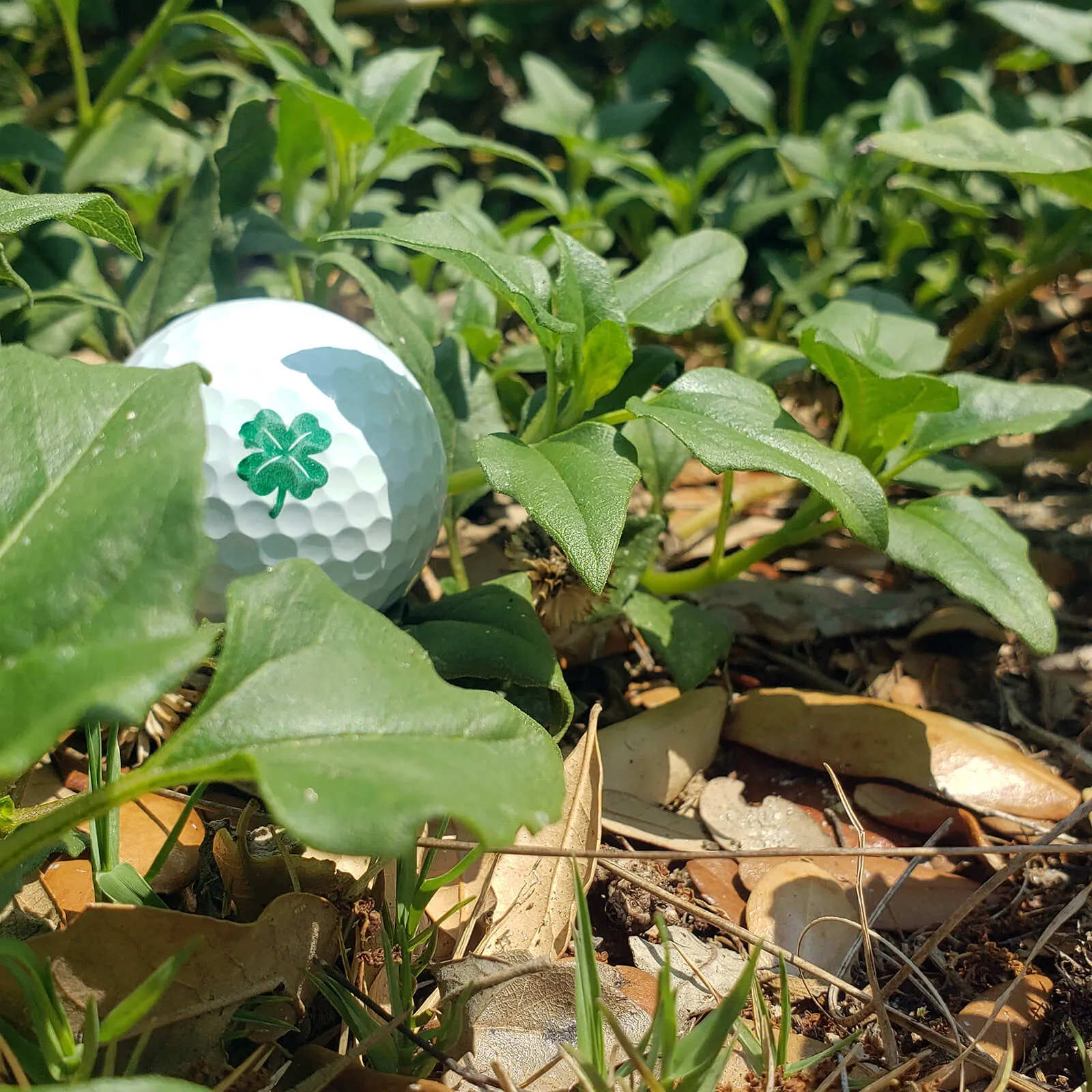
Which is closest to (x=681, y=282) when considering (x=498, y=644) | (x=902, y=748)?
(x=498, y=644)

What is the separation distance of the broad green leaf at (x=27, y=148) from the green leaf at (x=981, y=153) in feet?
5.20

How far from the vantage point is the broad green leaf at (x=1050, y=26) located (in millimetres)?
2551

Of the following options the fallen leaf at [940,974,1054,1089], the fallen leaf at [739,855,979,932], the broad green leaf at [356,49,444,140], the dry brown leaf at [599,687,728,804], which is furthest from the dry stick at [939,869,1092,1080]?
the broad green leaf at [356,49,444,140]

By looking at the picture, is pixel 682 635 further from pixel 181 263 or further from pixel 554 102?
pixel 554 102

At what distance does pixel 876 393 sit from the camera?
162 cm

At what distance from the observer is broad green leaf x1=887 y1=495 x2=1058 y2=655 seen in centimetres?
154

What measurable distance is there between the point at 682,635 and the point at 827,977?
25.2 inches

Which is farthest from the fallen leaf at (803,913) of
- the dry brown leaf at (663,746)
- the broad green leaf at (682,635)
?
the broad green leaf at (682,635)

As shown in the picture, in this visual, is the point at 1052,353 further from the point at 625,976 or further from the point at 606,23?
the point at 625,976

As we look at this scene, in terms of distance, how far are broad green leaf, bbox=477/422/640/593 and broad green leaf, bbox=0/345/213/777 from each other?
1.38 ft

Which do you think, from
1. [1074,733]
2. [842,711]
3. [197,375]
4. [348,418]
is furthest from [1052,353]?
[197,375]

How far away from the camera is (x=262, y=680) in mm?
1027

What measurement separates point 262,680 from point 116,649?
0.51 feet

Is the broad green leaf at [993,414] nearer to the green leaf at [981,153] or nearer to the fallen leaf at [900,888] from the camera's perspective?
the green leaf at [981,153]
